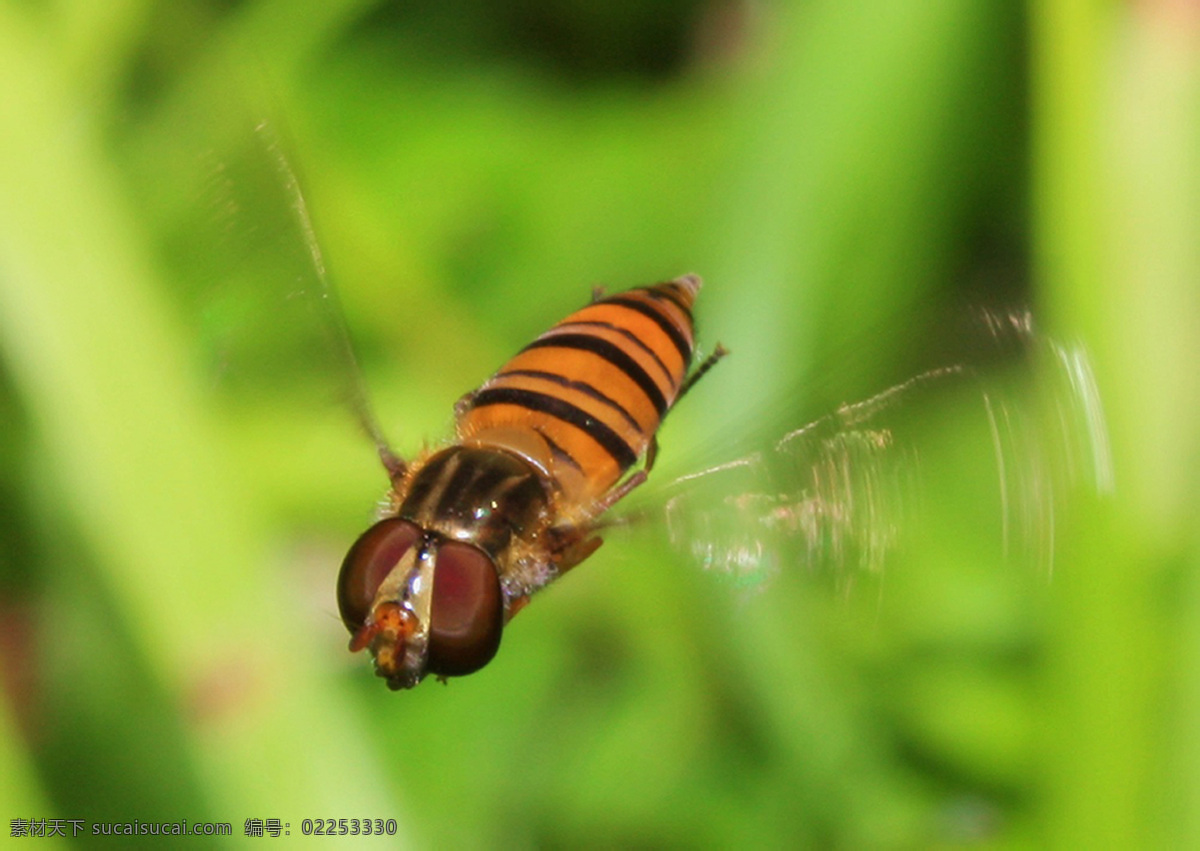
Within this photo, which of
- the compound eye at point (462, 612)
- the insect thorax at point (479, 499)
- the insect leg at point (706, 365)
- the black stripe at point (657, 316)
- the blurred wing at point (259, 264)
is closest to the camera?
the compound eye at point (462, 612)

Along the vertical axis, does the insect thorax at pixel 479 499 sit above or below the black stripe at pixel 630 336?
below

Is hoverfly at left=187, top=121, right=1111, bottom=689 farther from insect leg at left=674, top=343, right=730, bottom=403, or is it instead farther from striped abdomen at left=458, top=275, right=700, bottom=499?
insect leg at left=674, top=343, right=730, bottom=403

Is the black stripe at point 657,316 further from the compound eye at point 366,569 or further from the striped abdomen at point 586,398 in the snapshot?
the compound eye at point 366,569

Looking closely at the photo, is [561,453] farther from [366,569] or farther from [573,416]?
[366,569]

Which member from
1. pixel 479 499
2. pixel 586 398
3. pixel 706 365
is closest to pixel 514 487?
pixel 479 499

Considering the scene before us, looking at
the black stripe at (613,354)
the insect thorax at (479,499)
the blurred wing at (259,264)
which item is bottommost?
the insect thorax at (479,499)

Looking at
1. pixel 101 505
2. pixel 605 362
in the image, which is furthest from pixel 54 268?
pixel 605 362

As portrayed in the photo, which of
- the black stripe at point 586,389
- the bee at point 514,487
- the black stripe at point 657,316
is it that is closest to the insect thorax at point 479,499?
the bee at point 514,487
